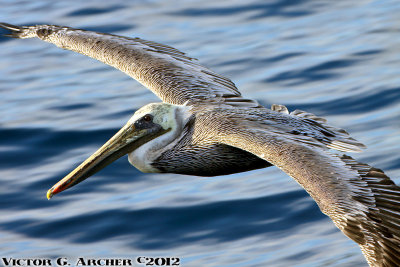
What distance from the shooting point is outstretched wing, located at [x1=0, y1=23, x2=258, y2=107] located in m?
10.2

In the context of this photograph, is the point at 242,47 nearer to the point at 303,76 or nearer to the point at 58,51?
the point at 303,76

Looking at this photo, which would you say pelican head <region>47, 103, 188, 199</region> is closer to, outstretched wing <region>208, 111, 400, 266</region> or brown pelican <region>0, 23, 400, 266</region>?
brown pelican <region>0, 23, 400, 266</region>

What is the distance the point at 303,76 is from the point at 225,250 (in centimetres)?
492

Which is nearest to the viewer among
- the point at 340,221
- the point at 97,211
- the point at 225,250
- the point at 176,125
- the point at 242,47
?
the point at 340,221

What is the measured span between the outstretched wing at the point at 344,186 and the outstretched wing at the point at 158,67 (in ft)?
4.68

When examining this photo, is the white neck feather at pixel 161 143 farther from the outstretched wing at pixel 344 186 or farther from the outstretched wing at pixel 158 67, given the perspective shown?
the outstretched wing at pixel 344 186

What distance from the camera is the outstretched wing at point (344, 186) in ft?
23.8

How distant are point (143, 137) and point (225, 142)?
1.07 meters

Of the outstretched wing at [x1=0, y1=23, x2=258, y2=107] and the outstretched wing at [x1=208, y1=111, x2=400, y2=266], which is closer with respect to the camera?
the outstretched wing at [x1=208, y1=111, x2=400, y2=266]

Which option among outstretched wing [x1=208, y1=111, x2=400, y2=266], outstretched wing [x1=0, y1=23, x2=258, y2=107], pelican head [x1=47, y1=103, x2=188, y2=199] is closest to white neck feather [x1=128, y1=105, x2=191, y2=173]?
pelican head [x1=47, y1=103, x2=188, y2=199]

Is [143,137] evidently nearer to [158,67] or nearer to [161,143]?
[161,143]

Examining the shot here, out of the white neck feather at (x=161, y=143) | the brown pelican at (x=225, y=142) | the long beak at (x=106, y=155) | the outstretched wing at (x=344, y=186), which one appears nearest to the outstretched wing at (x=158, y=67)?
the brown pelican at (x=225, y=142)

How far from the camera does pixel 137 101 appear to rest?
1392 cm

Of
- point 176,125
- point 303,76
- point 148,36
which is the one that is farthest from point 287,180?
point 148,36
